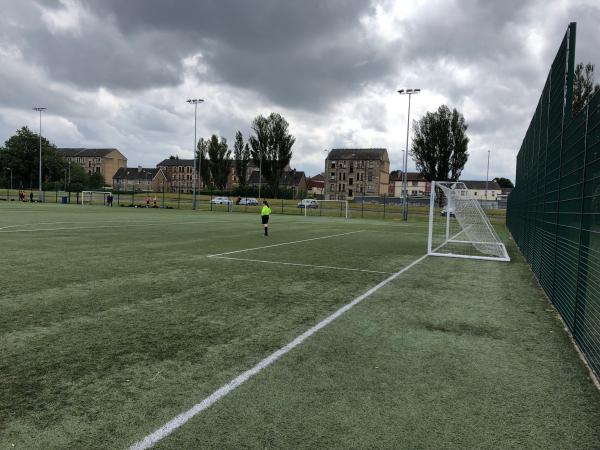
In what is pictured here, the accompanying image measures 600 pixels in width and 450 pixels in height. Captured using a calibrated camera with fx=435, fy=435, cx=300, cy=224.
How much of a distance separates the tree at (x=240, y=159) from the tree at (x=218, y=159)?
402 centimetres

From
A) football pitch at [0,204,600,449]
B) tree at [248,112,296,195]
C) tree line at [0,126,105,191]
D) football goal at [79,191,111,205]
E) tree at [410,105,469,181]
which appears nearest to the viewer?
football pitch at [0,204,600,449]

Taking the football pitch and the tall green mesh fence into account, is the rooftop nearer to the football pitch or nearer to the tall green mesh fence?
the tall green mesh fence

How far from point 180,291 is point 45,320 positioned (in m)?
2.41

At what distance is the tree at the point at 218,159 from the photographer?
9950 centimetres

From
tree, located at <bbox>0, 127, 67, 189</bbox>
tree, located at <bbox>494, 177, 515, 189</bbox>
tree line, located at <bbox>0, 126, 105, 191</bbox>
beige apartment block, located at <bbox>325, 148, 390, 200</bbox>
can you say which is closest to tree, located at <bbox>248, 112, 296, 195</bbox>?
→ beige apartment block, located at <bbox>325, 148, 390, 200</bbox>

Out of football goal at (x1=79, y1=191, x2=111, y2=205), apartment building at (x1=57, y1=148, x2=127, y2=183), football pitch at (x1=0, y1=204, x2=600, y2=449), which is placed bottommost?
football pitch at (x1=0, y1=204, x2=600, y2=449)

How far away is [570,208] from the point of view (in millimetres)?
6789

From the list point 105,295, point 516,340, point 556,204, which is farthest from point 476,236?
point 105,295

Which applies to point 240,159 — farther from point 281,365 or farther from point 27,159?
point 281,365

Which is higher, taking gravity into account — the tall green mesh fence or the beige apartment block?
the beige apartment block

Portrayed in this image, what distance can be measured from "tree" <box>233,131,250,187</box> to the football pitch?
86779 mm

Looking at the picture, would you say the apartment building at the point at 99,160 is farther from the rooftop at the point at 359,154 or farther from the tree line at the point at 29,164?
the rooftop at the point at 359,154

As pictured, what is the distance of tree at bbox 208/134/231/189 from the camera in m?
99.5

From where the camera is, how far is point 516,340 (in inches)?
223
